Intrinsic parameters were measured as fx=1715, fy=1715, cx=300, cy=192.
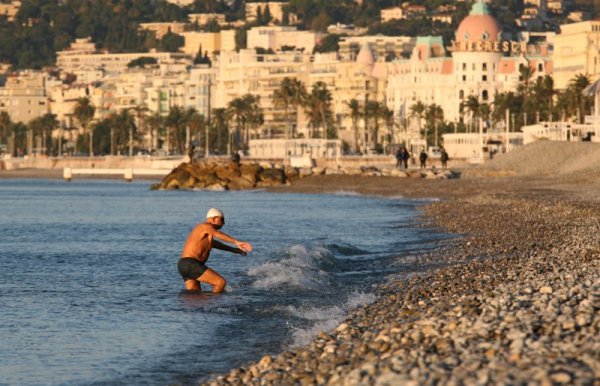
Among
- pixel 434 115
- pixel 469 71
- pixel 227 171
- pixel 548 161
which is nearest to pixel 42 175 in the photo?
pixel 434 115

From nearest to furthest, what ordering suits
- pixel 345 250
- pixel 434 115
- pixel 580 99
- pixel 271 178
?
pixel 345 250, pixel 271 178, pixel 580 99, pixel 434 115

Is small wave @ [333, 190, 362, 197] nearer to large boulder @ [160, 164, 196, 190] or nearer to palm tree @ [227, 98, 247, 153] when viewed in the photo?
large boulder @ [160, 164, 196, 190]

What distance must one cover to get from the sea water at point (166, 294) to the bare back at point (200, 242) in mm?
579

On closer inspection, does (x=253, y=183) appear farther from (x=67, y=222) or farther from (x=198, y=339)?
(x=198, y=339)

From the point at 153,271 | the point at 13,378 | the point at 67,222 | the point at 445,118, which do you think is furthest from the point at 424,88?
the point at 13,378

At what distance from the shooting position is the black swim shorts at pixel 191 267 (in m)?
23.8

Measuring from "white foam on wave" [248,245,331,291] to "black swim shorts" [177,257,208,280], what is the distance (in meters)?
1.47

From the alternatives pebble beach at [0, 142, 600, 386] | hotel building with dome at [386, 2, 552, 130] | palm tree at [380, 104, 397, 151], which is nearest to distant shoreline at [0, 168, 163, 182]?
palm tree at [380, 104, 397, 151]

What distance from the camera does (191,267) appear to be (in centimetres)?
2388

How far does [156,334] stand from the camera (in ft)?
65.0

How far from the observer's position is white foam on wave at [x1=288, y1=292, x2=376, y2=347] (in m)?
18.9

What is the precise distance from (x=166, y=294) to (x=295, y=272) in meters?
2.99

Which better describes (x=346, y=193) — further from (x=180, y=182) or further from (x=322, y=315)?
(x=322, y=315)

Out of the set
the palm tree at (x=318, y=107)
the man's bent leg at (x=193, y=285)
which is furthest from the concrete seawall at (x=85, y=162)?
the man's bent leg at (x=193, y=285)
